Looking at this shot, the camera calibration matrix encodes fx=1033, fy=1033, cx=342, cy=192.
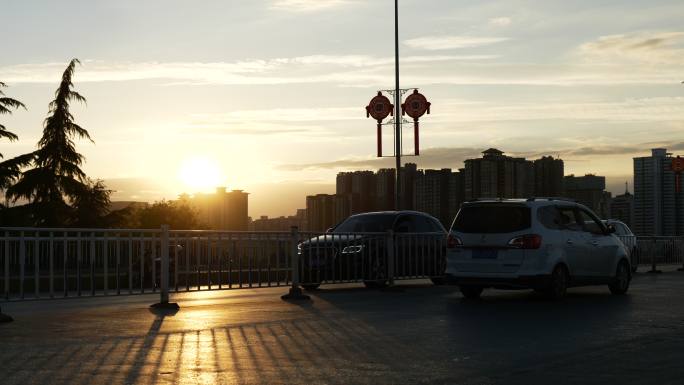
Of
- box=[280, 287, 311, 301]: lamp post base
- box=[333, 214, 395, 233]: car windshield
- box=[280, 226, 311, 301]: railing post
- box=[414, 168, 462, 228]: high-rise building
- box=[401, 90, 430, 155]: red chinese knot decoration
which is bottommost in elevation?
box=[280, 287, 311, 301]: lamp post base

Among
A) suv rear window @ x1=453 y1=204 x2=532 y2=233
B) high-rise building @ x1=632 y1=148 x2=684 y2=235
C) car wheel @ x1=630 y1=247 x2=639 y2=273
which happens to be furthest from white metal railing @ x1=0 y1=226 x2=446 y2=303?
high-rise building @ x1=632 y1=148 x2=684 y2=235

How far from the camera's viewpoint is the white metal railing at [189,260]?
15.0 meters

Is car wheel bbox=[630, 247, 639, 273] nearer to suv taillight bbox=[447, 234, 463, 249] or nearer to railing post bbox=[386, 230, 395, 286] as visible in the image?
railing post bbox=[386, 230, 395, 286]

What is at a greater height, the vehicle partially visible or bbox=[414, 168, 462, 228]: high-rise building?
bbox=[414, 168, 462, 228]: high-rise building

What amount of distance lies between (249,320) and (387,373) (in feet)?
18.1

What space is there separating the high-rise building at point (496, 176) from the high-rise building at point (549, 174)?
3.02 m

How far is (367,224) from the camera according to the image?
24.3m

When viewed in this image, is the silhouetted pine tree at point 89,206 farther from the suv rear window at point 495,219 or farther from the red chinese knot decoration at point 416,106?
the suv rear window at point 495,219

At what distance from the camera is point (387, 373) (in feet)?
29.5

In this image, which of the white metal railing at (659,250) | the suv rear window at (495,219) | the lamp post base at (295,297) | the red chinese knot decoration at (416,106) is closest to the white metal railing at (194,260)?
the lamp post base at (295,297)

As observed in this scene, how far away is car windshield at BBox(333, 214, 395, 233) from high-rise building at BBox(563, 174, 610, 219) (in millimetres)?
104499

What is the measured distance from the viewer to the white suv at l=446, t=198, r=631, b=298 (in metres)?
18.1

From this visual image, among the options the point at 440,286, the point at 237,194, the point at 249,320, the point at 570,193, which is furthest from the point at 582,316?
the point at 237,194

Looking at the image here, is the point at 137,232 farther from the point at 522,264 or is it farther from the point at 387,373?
the point at 387,373
